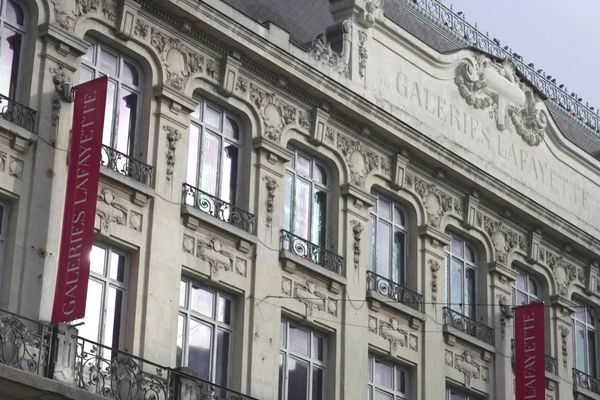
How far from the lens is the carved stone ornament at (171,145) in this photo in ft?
78.1

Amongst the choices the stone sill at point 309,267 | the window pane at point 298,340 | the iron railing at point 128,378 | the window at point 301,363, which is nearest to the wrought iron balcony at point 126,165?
the iron railing at point 128,378

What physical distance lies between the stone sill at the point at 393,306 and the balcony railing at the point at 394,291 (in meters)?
0.18

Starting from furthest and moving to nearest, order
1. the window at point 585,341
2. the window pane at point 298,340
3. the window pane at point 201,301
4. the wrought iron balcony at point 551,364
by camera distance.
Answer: the window at point 585,341
the wrought iron balcony at point 551,364
the window pane at point 298,340
the window pane at point 201,301

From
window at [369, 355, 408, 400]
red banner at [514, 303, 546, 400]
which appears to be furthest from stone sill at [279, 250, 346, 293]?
red banner at [514, 303, 546, 400]

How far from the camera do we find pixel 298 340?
25500mm

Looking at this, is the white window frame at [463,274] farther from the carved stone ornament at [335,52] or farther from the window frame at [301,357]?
the carved stone ornament at [335,52]

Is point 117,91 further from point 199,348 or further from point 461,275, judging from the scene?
point 461,275

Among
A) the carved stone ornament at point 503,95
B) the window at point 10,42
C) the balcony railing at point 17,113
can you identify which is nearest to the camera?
the balcony railing at point 17,113

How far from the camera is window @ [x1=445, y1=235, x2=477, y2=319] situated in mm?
29141

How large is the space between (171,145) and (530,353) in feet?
28.6

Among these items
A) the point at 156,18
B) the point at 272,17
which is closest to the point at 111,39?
the point at 156,18

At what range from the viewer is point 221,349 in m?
24.1

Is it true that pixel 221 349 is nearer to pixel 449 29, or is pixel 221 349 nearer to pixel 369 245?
pixel 369 245

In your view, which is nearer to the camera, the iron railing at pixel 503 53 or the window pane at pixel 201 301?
the window pane at pixel 201 301
